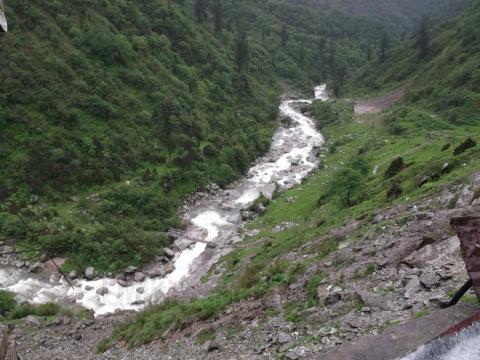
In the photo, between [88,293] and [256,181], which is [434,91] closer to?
[256,181]

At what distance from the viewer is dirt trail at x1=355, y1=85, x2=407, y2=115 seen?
74.8 m

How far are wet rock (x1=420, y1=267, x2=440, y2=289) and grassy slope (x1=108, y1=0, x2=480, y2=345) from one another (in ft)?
13.3

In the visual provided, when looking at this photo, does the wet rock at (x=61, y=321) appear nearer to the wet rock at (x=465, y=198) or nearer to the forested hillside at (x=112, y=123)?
the forested hillside at (x=112, y=123)

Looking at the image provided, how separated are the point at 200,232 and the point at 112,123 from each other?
57.7 feet

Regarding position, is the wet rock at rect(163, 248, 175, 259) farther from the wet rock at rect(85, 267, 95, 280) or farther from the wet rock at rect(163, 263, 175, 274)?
the wet rock at rect(85, 267, 95, 280)

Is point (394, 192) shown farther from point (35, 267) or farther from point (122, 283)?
point (35, 267)

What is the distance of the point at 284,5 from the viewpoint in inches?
6422

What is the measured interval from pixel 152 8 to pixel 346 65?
8384 centimetres

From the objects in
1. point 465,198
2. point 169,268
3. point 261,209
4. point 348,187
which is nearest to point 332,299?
point 465,198

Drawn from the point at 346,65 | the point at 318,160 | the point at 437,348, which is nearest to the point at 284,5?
the point at 346,65

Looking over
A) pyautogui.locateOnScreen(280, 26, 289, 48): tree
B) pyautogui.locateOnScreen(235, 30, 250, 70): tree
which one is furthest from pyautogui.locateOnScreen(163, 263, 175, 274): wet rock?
pyautogui.locateOnScreen(280, 26, 289, 48): tree

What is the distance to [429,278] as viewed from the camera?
10.6 metres

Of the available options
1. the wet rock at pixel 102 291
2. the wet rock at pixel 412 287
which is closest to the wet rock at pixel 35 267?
the wet rock at pixel 102 291

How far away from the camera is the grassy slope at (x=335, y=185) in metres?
17.5
